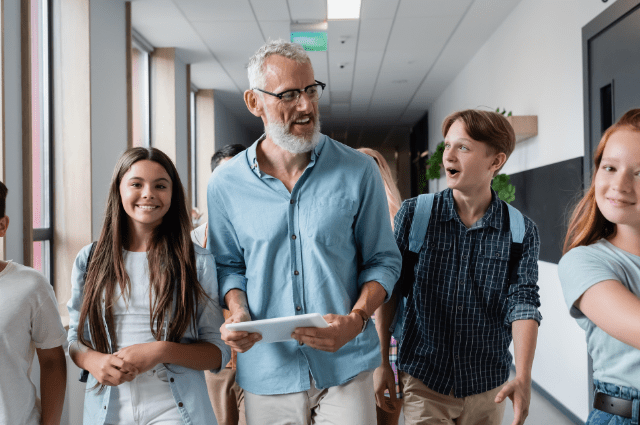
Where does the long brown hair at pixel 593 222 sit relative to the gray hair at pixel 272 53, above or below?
below

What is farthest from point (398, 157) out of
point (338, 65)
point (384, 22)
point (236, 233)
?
point (236, 233)

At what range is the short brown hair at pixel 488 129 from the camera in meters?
1.77

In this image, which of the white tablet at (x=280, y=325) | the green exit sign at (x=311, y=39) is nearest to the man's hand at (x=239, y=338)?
the white tablet at (x=280, y=325)

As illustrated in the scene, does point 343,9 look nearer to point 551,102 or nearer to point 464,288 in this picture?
point 551,102

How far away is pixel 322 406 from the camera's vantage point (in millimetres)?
1509

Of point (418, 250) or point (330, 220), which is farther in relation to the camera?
point (418, 250)

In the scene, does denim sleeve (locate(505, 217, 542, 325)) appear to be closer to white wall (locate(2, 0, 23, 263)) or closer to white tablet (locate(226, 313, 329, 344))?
white tablet (locate(226, 313, 329, 344))

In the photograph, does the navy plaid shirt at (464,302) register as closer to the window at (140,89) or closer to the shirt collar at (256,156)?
the shirt collar at (256,156)

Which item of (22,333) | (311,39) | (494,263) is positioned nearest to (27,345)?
(22,333)

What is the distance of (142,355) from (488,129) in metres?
1.24

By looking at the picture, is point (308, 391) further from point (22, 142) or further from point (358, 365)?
point (22, 142)

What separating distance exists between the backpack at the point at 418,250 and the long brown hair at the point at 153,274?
0.64 meters

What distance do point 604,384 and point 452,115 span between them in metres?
1.01

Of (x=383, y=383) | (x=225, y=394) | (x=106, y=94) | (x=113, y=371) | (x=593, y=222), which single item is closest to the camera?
(x=593, y=222)
